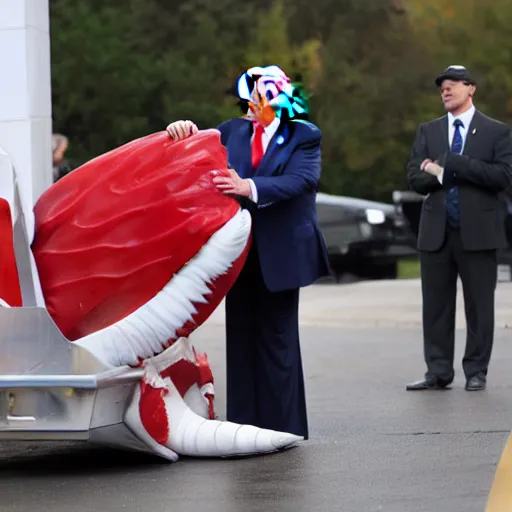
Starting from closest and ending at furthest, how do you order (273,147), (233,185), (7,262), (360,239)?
(7,262) < (233,185) < (273,147) < (360,239)

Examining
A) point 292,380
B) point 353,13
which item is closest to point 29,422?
point 292,380

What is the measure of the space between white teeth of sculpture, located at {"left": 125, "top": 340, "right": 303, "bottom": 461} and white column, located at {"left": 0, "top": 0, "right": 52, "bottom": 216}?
118 inches

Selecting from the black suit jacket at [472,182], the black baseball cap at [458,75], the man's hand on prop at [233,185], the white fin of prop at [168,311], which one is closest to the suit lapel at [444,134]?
the black suit jacket at [472,182]

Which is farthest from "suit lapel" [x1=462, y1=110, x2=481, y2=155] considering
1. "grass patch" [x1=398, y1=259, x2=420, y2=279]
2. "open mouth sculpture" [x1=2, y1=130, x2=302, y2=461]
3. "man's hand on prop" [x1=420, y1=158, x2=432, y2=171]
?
"grass patch" [x1=398, y1=259, x2=420, y2=279]

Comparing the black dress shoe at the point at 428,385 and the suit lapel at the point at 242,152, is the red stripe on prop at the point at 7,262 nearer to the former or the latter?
the suit lapel at the point at 242,152

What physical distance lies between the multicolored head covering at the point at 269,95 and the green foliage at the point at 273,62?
93.5ft

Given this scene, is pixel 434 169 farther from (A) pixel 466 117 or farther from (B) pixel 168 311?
(B) pixel 168 311

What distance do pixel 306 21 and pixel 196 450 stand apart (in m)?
35.0

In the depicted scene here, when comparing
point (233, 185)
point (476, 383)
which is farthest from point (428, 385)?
point (233, 185)

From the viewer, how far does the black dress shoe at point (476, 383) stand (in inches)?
400

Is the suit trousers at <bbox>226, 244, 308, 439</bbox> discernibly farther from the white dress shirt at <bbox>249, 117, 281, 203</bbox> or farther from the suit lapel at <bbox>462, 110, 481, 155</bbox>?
the suit lapel at <bbox>462, 110, 481, 155</bbox>

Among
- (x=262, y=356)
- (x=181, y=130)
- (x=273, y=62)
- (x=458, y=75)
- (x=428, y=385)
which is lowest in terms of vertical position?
(x=428, y=385)

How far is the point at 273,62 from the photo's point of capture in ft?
123

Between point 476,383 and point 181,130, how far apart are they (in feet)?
11.6
